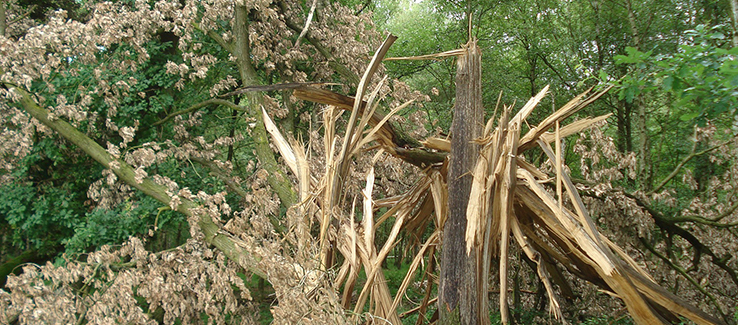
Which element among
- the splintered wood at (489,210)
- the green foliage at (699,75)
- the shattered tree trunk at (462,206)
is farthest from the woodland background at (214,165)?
the shattered tree trunk at (462,206)

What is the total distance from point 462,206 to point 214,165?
5.58 metres

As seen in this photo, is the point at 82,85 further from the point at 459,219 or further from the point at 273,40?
the point at 459,219

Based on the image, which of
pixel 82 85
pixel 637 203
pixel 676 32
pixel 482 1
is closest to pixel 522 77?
pixel 482 1

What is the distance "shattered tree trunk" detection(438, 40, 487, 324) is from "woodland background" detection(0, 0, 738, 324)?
0.80 m

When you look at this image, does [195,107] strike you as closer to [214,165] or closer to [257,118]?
[214,165]

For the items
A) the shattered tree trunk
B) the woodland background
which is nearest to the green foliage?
the woodland background

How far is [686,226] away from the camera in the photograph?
19.6 ft

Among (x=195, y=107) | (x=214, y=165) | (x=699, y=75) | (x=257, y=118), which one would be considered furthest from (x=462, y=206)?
(x=214, y=165)

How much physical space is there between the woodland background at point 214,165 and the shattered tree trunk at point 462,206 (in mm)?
801

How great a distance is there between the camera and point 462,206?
300 centimetres

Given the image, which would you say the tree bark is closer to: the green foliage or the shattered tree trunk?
the shattered tree trunk

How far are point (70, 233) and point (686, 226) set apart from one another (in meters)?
8.37

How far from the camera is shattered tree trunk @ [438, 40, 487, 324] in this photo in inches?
110

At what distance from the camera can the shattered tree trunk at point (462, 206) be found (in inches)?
110
